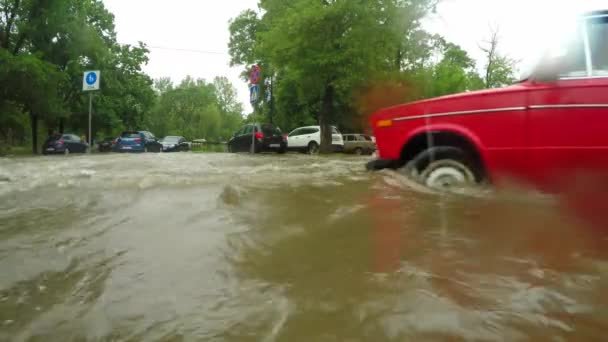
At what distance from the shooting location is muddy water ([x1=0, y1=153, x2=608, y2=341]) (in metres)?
1.44

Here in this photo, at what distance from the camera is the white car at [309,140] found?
2064 cm

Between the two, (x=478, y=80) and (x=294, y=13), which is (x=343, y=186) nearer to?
(x=294, y=13)

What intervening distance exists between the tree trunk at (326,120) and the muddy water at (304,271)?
53.6 ft

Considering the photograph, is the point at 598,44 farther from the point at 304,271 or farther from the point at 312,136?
the point at 312,136

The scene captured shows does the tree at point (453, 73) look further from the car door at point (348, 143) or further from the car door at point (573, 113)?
the car door at point (573, 113)

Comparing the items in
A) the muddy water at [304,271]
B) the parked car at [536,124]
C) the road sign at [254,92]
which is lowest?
the muddy water at [304,271]

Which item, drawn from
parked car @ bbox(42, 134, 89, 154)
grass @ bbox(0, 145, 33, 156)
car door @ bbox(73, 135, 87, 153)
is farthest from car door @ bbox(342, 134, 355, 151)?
grass @ bbox(0, 145, 33, 156)

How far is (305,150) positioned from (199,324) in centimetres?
1945

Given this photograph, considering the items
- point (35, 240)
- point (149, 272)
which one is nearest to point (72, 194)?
point (35, 240)

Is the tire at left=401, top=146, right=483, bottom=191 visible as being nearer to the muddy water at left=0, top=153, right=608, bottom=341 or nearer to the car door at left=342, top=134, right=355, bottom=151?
the muddy water at left=0, top=153, right=608, bottom=341

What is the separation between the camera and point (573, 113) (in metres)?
3.26

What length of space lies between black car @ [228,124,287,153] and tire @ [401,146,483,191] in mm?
12877

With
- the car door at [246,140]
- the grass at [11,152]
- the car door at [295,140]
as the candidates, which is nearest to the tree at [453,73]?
the car door at [295,140]

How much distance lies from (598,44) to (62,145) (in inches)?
850
